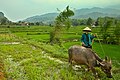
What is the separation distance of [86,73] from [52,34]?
21.0 metres

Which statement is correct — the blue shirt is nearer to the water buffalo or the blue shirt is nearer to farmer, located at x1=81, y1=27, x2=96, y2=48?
farmer, located at x1=81, y1=27, x2=96, y2=48

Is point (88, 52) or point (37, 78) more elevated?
point (88, 52)

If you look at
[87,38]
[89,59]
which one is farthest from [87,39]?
[89,59]

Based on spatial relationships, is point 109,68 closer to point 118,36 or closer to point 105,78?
point 105,78

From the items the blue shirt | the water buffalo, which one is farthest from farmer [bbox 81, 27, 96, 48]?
the water buffalo

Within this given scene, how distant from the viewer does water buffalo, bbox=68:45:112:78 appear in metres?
8.11

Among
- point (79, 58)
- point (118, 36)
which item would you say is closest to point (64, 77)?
point (79, 58)

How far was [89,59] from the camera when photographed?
8.51 metres

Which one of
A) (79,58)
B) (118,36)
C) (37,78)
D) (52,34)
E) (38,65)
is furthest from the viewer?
(118,36)

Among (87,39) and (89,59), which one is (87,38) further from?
(89,59)

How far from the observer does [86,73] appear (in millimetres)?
8641

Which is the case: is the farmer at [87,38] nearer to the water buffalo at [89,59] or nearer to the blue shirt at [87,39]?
the blue shirt at [87,39]

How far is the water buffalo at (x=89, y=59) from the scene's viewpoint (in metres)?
8.11

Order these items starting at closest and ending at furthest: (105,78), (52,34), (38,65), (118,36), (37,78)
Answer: (37,78) < (105,78) < (38,65) < (52,34) < (118,36)
